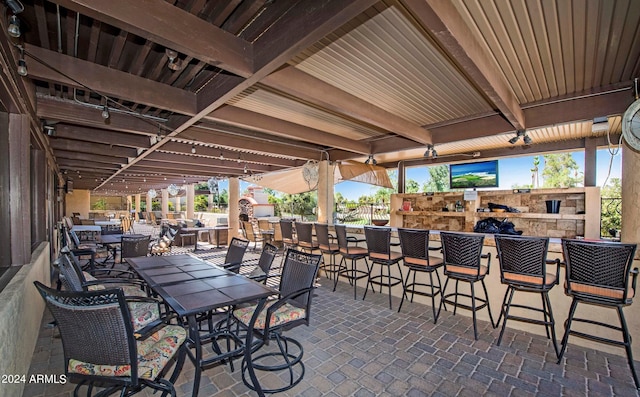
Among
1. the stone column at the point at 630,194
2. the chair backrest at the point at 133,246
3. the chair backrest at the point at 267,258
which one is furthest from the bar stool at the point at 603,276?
the chair backrest at the point at 133,246

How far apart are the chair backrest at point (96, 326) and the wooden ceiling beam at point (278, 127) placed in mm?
2689

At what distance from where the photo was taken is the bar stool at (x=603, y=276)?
2.46m

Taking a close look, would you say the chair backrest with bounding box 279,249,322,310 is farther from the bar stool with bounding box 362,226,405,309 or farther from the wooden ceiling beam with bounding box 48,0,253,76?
the wooden ceiling beam with bounding box 48,0,253,76

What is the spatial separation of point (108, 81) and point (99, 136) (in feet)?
9.30

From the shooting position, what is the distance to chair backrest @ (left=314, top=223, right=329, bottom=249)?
16.4 ft

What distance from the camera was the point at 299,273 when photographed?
9.24 feet

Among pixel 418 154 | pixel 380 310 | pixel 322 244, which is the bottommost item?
pixel 380 310

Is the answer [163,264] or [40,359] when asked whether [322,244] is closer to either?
[163,264]

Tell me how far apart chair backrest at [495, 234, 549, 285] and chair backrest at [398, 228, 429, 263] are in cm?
80

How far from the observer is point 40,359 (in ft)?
9.09

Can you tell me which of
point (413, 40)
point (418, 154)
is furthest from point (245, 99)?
point (418, 154)

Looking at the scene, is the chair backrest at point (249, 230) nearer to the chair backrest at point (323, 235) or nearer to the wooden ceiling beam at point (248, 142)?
the wooden ceiling beam at point (248, 142)

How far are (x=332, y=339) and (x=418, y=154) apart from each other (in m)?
5.56

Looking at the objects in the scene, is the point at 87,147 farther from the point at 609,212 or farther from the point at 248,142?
the point at 609,212
